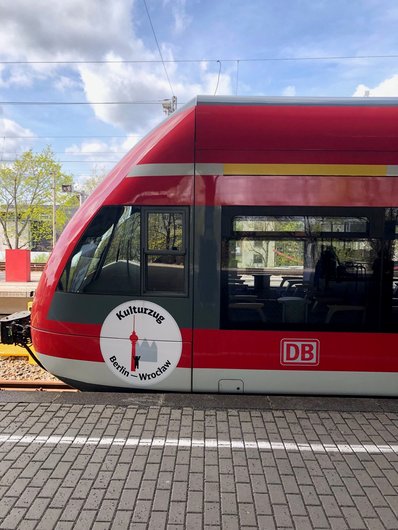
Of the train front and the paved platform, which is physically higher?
the train front

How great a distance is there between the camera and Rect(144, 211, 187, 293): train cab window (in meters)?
3.79

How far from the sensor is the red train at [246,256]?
3736 millimetres

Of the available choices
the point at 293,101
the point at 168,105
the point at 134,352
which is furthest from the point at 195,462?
the point at 168,105

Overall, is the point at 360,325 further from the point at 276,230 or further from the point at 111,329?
the point at 111,329

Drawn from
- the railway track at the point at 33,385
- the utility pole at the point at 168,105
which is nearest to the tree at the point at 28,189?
the utility pole at the point at 168,105

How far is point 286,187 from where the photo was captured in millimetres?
3744

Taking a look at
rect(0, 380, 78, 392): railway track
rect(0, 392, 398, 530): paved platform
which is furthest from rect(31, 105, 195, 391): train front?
rect(0, 380, 78, 392): railway track

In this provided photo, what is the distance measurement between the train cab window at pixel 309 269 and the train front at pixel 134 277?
0.49 meters

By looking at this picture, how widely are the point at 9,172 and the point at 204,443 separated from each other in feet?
88.7

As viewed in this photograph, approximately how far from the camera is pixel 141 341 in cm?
386

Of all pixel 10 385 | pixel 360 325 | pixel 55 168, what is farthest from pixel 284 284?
pixel 55 168

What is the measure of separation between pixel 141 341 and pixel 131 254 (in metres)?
0.85

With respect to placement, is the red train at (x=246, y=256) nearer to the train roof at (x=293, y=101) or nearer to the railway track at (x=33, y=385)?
the train roof at (x=293, y=101)

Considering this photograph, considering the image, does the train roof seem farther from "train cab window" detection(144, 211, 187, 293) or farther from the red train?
"train cab window" detection(144, 211, 187, 293)
